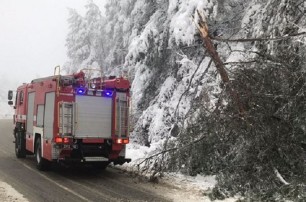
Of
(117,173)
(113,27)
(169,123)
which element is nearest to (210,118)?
(117,173)

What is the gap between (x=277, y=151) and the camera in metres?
8.48

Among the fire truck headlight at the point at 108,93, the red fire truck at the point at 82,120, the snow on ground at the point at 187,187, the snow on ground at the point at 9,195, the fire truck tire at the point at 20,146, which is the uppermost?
the fire truck headlight at the point at 108,93

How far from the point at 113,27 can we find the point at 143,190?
16.8m

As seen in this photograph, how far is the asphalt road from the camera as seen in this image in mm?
8570

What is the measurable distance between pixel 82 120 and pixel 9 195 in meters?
3.16

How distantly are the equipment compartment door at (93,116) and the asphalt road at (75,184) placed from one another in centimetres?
121

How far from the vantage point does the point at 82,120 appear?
11133 mm

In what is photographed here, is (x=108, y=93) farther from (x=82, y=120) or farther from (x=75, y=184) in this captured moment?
(x=75, y=184)

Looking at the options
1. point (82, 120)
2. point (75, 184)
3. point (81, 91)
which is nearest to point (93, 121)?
point (82, 120)

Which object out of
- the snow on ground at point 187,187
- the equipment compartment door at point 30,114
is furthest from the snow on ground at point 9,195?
the equipment compartment door at point 30,114

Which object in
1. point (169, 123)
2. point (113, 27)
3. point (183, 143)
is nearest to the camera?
point (183, 143)

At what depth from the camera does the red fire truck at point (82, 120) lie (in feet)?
35.7

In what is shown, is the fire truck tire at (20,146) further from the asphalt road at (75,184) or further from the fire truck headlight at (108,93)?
the fire truck headlight at (108,93)

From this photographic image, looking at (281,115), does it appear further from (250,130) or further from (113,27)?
(113,27)
